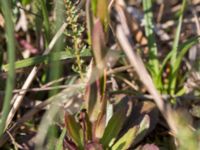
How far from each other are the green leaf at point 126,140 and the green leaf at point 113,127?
0.02m

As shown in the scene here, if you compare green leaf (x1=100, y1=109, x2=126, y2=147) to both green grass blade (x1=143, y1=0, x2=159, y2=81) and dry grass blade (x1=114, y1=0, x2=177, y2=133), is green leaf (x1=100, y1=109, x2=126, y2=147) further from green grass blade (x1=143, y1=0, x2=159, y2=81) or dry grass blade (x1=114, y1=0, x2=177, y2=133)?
green grass blade (x1=143, y1=0, x2=159, y2=81)

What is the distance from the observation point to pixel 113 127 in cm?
113

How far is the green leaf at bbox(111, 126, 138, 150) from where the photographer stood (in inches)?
44.5

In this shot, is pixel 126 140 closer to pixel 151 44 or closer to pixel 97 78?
pixel 97 78

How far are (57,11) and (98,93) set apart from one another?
0.20m

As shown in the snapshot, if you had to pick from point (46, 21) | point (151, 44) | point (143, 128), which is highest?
point (46, 21)

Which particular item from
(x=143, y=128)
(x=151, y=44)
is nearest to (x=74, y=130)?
(x=143, y=128)

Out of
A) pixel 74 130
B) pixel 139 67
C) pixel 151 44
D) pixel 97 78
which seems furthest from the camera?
pixel 151 44

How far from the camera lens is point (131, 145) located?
1.23 meters

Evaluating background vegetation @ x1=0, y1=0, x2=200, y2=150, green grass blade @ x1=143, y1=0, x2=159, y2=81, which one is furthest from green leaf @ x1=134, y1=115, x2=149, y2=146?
green grass blade @ x1=143, y1=0, x2=159, y2=81

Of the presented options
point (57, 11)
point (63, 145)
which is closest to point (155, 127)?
point (63, 145)

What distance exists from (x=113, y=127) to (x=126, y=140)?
5cm

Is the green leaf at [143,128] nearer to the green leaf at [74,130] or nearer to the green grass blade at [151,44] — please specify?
the green leaf at [74,130]

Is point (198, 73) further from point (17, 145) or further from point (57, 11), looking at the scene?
point (57, 11)
